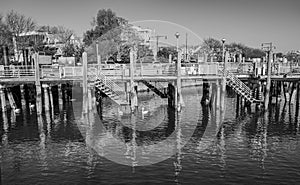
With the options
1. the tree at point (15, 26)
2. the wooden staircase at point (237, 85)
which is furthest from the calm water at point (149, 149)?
the tree at point (15, 26)

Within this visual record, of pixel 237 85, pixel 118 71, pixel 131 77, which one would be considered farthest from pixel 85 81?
pixel 237 85

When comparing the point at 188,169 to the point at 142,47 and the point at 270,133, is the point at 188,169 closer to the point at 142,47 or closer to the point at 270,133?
the point at 270,133

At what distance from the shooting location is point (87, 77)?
33.9m

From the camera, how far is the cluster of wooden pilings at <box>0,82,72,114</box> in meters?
35.6

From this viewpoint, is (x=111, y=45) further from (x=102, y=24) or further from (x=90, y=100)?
(x=90, y=100)

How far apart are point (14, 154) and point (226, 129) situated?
62.1ft

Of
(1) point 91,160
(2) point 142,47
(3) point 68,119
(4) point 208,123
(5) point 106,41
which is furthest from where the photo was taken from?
(2) point 142,47

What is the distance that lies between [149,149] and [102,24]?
60.2 meters

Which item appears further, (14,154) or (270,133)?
(270,133)

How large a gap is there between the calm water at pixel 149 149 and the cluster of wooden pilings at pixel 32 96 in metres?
2.18

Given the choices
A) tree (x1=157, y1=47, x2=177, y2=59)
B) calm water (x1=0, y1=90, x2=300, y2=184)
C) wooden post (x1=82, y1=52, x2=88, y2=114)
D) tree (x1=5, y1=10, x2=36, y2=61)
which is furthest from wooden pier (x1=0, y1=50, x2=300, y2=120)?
tree (x1=157, y1=47, x2=177, y2=59)

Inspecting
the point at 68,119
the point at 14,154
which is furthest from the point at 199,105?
the point at 14,154

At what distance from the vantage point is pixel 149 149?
23.3 meters

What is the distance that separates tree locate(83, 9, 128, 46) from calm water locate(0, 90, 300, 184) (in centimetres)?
4226
